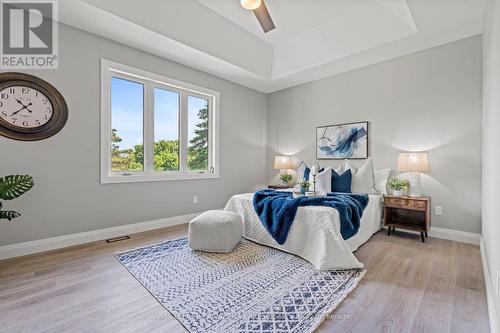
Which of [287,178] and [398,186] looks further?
[287,178]

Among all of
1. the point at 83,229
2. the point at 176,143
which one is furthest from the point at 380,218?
the point at 83,229

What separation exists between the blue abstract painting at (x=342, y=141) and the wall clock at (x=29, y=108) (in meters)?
4.02

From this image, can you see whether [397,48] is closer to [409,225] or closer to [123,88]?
[409,225]

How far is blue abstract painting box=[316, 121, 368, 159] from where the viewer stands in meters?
4.00

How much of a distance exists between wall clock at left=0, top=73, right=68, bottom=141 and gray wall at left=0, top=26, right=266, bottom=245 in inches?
3.1

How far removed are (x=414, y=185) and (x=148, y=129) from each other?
4.06m

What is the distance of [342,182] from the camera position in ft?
11.9

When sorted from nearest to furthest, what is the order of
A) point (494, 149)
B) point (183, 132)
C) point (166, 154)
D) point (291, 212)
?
point (494, 149)
point (291, 212)
point (166, 154)
point (183, 132)

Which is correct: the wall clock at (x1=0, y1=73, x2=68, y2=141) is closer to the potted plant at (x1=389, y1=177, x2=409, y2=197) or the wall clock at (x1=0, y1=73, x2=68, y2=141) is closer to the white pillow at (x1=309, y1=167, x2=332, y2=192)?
the white pillow at (x1=309, y1=167, x2=332, y2=192)

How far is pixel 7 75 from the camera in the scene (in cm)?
252

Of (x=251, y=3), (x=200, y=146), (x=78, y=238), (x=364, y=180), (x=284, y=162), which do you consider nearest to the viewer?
(x=251, y=3)

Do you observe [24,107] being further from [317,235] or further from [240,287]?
[317,235]

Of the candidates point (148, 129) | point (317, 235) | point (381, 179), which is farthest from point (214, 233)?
point (381, 179)

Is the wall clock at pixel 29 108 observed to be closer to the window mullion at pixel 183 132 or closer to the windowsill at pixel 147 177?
the windowsill at pixel 147 177
